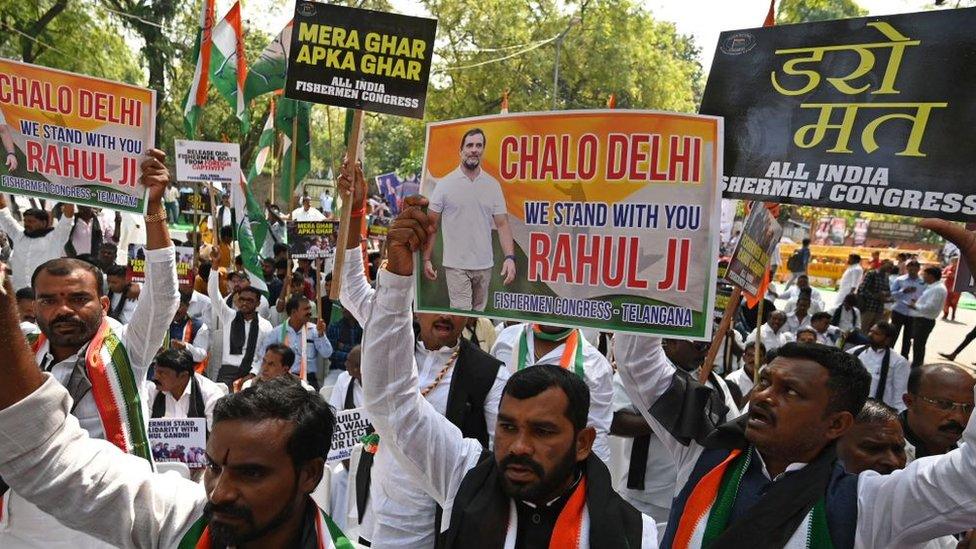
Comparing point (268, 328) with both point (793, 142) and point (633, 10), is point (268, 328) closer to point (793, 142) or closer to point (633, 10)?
point (793, 142)

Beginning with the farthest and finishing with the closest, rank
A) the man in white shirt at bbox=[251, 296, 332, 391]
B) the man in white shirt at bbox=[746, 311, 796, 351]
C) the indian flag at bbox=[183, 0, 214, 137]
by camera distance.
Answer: the man in white shirt at bbox=[746, 311, 796, 351]
the indian flag at bbox=[183, 0, 214, 137]
the man in white shirt at bbox=[251, 296, 332, 391]

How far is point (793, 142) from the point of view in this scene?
3.15 m

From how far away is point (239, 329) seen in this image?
7707mm

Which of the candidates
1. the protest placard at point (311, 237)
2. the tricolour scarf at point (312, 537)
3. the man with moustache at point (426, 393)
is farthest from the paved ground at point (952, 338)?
the tricolour scarf at point (312, 537)

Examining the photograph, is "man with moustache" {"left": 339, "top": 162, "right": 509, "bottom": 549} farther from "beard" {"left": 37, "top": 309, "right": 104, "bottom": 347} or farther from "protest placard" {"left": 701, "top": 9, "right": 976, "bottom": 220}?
"protest placard" {"left": 701, "top": 9, "right": 976, "bottom": 220}

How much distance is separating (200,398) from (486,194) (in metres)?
2.81

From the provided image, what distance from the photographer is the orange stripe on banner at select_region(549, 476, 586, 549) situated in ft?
7.21

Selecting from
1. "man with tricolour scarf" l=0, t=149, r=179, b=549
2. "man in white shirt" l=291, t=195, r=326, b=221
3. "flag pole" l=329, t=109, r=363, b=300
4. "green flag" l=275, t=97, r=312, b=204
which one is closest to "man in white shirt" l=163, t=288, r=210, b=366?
"green flag" l=275, t=97, r=312, b=204

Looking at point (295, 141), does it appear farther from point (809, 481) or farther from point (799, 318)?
point (809, 481)

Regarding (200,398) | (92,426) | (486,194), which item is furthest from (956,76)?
(200,398)

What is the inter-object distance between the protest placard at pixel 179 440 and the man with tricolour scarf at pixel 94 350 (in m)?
1.22

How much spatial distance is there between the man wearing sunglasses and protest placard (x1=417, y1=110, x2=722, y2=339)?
1.54 metres

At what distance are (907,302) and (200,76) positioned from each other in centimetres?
1107

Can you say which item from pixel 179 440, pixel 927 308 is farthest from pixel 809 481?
pixel 927 308
